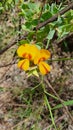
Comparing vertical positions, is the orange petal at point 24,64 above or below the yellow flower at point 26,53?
below

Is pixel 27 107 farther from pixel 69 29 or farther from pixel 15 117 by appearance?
pixel 69 29

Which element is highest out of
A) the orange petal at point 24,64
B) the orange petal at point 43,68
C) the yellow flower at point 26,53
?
the yellow flower at point 26,53

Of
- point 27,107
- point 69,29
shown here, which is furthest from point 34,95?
point 69,29

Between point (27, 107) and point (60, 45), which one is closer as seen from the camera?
point (27, 107)

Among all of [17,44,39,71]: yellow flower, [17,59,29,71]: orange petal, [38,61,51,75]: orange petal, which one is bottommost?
[38,61,51,75]: orange petal

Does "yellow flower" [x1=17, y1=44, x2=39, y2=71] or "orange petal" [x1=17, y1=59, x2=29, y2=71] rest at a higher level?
"yellow flower" [x1=17, y1=44, x2=39, y2=71]

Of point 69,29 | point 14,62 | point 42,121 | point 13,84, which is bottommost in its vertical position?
point 42,121

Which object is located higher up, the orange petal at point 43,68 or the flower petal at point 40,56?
the flower petal at point 40,56

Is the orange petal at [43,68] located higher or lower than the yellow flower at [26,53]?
lower
